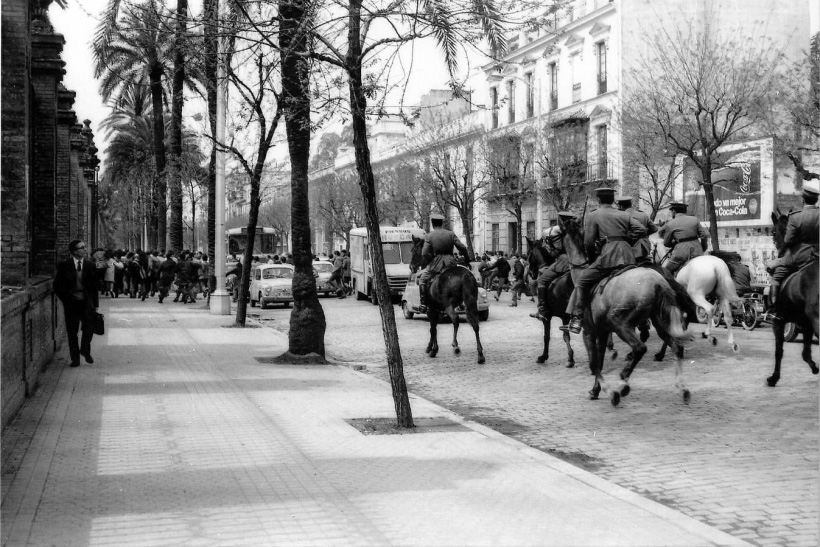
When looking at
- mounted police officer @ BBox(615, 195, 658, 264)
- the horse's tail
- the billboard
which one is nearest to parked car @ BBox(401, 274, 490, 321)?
the billboard

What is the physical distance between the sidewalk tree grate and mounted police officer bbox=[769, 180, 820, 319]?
4.53m

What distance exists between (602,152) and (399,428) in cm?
3458

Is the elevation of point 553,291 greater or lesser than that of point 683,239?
lesser

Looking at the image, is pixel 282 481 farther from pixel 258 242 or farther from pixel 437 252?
pixel 258 242

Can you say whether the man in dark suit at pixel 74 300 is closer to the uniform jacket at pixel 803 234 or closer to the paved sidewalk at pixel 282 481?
the paved sidewalk at pixel 282 481

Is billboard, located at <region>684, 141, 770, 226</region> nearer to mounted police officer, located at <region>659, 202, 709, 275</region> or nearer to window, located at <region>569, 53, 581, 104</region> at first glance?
mounted police officer, located at <region>659, 202, 709, 275</region>

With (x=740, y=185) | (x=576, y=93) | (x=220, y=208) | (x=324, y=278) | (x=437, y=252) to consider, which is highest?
(x=576, y=93)

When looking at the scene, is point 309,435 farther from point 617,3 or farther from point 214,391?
point 617,3

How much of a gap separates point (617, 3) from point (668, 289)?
34681 millimetres

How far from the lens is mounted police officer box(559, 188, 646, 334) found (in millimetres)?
10875

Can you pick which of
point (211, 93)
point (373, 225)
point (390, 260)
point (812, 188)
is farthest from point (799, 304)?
point (390, 260)

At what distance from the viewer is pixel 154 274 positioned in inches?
1390

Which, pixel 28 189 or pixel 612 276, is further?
pixel 28 189

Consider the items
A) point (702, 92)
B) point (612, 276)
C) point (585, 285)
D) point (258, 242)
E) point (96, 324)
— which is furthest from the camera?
point (258, 242)
